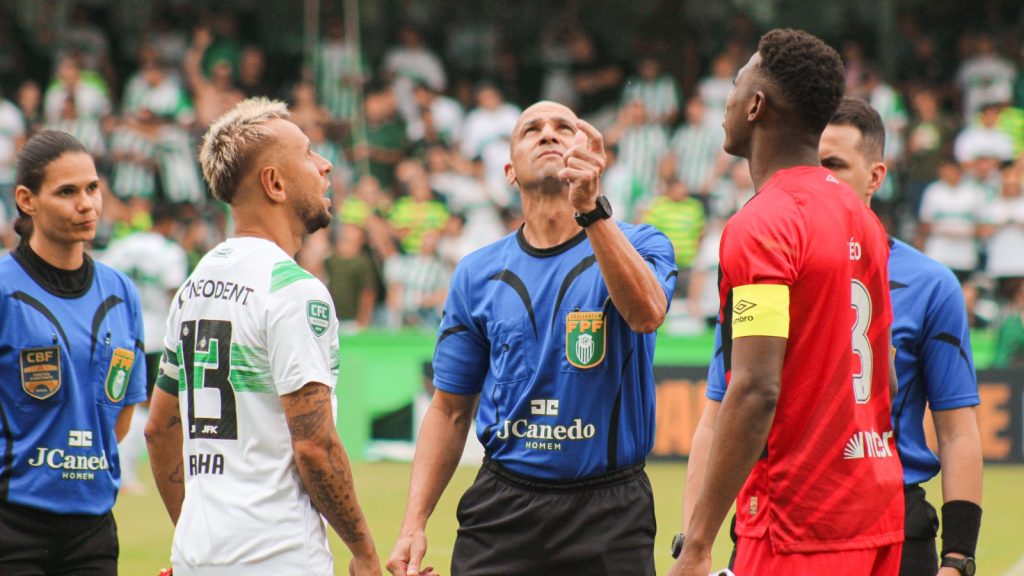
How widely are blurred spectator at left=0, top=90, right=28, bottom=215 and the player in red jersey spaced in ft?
57.5

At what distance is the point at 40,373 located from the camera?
5.09 meters

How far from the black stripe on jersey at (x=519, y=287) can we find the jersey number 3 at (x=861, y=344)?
1307 millimetres

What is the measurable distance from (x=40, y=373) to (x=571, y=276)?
77.0 inches

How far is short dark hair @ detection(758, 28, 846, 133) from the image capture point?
392cm

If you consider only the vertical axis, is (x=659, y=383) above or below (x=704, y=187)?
below

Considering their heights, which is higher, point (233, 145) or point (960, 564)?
point (233, 145)

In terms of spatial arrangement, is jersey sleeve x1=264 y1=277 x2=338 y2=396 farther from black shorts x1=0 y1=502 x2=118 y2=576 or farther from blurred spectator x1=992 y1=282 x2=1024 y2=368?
blurred spectator x1=992 y1=282 x2=1024 y2=368

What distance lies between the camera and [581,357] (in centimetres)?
480

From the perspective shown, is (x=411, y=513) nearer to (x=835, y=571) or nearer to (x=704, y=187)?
(x=835, y=571)

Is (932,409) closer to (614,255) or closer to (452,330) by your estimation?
(614,255)

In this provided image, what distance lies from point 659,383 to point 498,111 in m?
6.66

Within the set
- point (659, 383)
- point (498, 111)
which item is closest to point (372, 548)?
point (659, 383)

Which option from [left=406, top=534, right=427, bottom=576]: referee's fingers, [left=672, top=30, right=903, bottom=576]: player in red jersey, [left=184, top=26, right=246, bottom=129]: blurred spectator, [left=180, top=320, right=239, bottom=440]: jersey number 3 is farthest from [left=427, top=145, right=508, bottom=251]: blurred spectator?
[left=672, top=30, right=903, bottom=576]: player in red jersey

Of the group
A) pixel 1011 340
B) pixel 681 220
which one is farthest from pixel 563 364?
pixel 681 220
